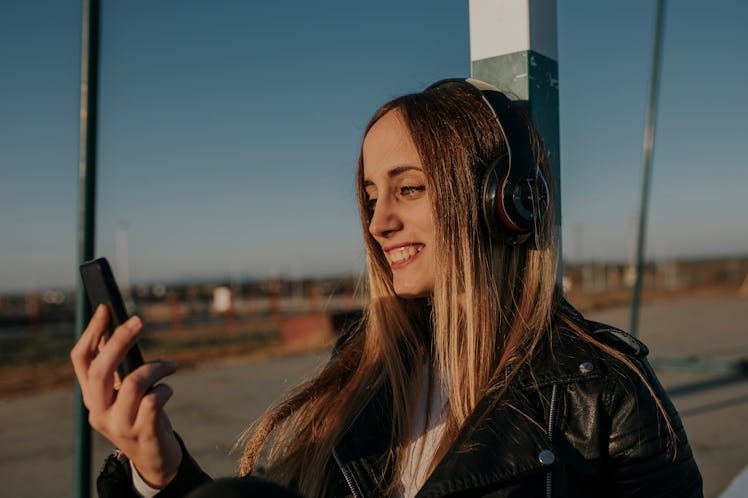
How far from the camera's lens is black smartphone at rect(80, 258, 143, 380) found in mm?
923

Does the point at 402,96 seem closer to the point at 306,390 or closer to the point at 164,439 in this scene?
the point at 306,390

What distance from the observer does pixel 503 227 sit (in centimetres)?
151

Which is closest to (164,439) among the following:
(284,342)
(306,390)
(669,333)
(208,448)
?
(306,390)

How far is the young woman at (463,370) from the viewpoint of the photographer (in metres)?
1.21

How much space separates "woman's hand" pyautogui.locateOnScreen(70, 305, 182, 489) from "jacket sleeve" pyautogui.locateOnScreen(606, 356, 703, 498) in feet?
2.80

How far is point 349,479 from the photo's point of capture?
4.66ft

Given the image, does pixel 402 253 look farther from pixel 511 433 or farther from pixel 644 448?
pixel 644 448

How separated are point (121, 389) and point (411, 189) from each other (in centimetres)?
91

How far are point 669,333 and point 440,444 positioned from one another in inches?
443

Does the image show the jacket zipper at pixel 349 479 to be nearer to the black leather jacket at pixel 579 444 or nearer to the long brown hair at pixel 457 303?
the long brown hair at pixel 457 303

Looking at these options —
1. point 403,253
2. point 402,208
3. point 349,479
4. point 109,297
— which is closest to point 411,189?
point 402,208

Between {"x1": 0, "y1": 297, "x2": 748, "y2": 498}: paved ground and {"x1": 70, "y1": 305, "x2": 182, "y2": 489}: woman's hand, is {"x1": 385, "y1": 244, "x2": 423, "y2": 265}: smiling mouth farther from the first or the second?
{"x1": 70, "y1": 305, "x2": 182, "y2": 489}: woman's hand

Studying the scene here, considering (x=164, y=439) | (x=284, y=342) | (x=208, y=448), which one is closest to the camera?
(x=164, y=439)

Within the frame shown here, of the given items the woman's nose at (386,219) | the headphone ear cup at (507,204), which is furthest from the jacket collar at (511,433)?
the woman's nose at (386,219)
